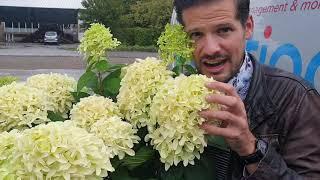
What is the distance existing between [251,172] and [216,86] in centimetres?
31

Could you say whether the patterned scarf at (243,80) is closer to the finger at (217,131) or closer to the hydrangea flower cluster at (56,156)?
the finger at (217,131)

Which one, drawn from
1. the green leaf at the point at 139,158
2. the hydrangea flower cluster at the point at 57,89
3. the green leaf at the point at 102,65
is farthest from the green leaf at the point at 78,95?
the green leaf at the point at 139,158

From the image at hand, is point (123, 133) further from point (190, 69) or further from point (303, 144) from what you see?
point (303, 144)

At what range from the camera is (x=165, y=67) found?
162cm

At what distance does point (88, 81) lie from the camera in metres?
1.88

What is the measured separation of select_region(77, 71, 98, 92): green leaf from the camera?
6.16ft

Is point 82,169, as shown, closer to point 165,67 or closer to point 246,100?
point 165,67

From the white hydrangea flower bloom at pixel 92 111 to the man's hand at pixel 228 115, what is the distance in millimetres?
366

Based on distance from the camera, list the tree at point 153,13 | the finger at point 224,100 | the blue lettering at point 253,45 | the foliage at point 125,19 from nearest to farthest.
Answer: the finger at point 224,100 → the blue lettering at point 253,45 → the tree at point 153,13 → the foliage at point 125,19

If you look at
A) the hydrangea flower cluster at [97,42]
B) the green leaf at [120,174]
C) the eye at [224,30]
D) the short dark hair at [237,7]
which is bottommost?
the green leaf at [120,174]

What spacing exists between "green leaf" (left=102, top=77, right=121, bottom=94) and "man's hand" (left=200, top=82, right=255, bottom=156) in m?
0.58

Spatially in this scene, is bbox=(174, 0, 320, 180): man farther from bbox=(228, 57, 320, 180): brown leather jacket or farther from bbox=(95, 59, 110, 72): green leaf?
bbox=(95, 59, 110, 72): green leaf

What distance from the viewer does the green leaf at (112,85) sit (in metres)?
1.81

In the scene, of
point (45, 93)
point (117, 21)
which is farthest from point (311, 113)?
point (117, 21)
